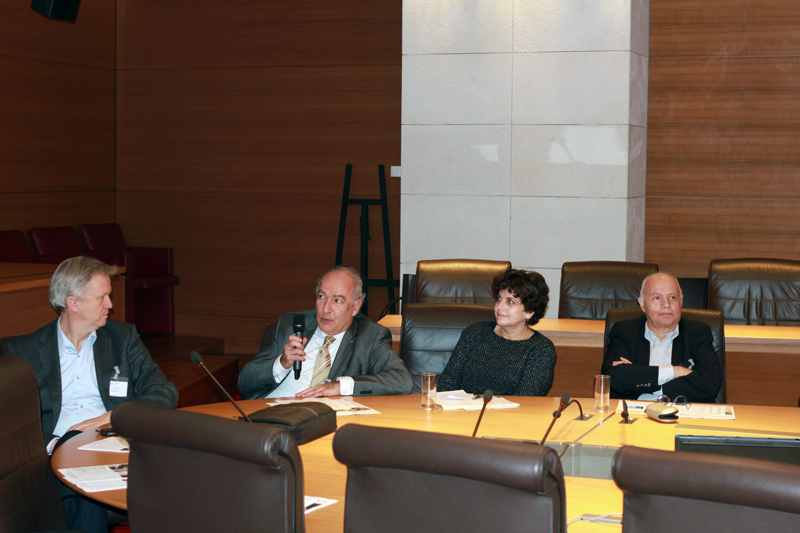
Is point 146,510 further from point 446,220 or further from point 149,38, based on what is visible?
point 149,38

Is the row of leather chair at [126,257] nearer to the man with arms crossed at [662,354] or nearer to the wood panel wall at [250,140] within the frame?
the wood panel wall at [250,140]

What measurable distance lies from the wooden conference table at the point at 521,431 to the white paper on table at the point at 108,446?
1.4 inches

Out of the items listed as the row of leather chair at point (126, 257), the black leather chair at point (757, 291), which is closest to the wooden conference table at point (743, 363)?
the black leather chair at point (757, 291)

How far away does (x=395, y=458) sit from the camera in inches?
56.2

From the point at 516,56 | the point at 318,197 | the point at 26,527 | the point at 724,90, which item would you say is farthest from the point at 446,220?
the point at 26,527

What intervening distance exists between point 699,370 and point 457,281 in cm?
177

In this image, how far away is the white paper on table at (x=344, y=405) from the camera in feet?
9.45

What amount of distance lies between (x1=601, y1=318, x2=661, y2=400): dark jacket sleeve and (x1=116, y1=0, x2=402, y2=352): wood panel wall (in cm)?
414

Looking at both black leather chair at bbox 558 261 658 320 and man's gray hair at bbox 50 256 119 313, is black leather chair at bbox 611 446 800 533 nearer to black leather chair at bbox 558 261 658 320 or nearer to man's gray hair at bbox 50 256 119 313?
man's gray hair at bbox 50 256 119 313

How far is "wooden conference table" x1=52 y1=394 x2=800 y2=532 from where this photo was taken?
2012mm

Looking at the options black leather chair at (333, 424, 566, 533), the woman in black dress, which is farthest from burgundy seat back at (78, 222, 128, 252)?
black leather chair at (333, 424, 566, 533)

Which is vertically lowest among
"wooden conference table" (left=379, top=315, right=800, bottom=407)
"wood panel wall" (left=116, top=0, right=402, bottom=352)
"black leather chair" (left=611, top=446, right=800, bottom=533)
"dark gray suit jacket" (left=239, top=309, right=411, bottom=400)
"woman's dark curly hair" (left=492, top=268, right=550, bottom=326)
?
"wooden conference table" (left=379, top=315, right=800, bottom=407)

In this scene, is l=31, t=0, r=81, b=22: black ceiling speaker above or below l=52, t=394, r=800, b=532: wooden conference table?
above

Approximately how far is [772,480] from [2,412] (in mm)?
1792
